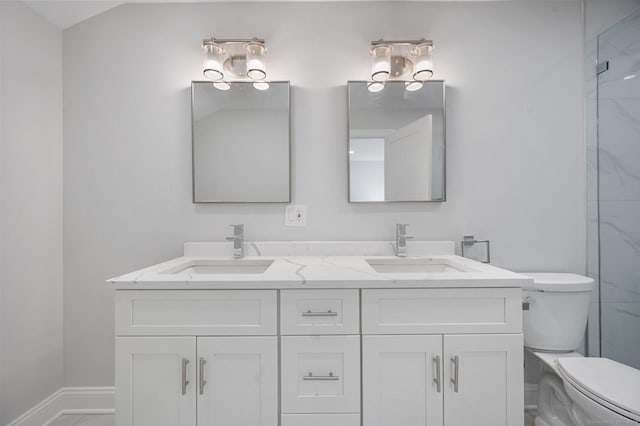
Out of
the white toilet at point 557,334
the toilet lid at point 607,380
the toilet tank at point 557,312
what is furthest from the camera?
the toilet tank at point 557,312

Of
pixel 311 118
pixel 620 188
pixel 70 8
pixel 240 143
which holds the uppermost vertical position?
pixel 70 8

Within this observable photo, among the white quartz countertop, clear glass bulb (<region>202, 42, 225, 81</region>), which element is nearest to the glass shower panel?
the white quartz countertop

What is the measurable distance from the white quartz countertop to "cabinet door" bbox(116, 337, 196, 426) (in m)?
0.22

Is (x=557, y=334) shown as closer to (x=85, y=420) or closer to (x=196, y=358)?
(x=196, y=358)

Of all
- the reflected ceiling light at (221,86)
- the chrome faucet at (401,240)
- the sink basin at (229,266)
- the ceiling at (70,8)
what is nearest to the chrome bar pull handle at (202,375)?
the sink basin at (229,266)

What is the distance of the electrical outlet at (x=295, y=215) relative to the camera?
1604mm

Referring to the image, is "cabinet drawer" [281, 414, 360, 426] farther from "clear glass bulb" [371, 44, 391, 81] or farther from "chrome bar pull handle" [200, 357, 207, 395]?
"clear glass bulb" [371, 44, 391, 81]

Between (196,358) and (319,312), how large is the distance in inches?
19.4

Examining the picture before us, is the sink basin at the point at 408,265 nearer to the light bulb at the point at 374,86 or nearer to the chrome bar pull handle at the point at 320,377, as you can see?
the chrome bar pull handle at the point at 320,377

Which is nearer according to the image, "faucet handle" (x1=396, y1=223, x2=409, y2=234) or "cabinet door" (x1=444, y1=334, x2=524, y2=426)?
"cabinet door" (x1=444, y1=334, x2=524, y2=426)

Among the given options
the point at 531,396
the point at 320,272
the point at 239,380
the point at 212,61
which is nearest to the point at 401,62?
the point at 212,61

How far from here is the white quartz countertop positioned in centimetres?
103

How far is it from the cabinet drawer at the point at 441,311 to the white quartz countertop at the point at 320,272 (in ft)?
0.11

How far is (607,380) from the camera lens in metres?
1.07
